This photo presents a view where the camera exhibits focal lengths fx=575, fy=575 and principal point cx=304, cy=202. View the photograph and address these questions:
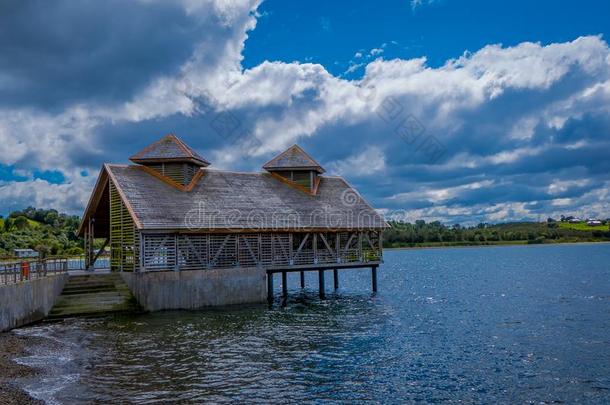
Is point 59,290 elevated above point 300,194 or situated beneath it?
situated beneath

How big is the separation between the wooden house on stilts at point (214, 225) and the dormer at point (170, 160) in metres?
0.07

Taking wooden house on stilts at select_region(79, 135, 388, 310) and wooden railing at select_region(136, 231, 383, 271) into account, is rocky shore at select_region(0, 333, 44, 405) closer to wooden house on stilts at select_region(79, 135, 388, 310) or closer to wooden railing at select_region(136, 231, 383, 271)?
wooden house on stilts at select_region(79, 135, 388, 310)

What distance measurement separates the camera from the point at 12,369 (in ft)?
60.8

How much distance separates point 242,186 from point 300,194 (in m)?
4.51

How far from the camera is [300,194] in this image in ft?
136

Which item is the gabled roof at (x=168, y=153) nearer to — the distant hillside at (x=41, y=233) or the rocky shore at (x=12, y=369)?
the rocky shore at (x=12, y=369)

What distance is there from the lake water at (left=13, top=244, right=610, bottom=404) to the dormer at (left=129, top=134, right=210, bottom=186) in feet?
32.4

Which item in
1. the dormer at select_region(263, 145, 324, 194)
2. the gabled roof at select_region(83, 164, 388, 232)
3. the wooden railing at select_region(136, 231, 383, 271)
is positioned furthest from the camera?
the dormer at select_region(263, 145, 324, 194)

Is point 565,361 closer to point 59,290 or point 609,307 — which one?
point 609,307

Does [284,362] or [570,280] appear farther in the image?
[570,280]

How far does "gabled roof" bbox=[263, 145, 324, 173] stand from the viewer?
4297cm

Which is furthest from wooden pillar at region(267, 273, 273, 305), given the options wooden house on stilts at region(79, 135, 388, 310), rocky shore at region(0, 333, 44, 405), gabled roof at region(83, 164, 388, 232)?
rocky shore at region(0, 333, 44, 405)

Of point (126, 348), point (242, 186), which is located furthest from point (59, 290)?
point (242, 186)

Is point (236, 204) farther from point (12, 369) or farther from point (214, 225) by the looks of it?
point (12, 369)
